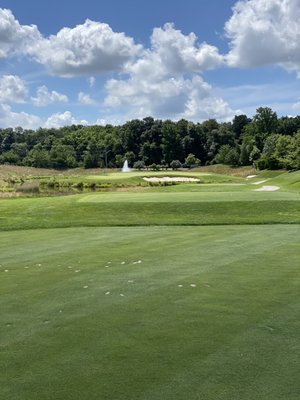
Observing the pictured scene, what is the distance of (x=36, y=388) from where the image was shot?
16.6 feet

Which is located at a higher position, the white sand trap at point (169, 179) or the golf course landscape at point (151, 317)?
the golf course landscape at point (151, 317)

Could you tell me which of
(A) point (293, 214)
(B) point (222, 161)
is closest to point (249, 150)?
(B) point (222, 161)

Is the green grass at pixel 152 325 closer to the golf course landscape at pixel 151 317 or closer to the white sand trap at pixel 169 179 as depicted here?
the golf course landscape at pixel 151 317

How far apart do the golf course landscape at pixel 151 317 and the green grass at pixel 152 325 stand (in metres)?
0.02

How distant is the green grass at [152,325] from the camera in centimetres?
512

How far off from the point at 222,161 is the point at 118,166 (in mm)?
Answer: 32644

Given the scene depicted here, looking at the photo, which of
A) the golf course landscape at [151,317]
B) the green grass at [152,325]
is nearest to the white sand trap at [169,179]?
the golf course landscape at [151,317]

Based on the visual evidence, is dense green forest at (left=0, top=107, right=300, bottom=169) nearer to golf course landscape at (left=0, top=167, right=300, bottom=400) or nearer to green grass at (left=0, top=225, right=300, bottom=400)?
golf course landscape at (left=0, top=167, right=300, bottom=400)

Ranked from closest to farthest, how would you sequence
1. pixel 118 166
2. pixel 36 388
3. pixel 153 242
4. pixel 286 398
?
pixel 286 398, pixel 36 388, pixel 153 242, pixel 118 166

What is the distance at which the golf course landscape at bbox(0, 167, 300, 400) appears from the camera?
5141mm

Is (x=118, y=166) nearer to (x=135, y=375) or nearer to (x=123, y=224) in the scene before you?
(x=123, y=224)

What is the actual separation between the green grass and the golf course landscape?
0.06ft

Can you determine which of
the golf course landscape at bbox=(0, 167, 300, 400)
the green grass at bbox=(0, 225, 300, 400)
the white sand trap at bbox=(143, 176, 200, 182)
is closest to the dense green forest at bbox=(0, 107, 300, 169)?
the white sand trap at bbox=(143, 176, 200, 182)

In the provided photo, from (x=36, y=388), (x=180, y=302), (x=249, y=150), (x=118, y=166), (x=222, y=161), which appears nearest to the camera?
(x=36, y=388)
